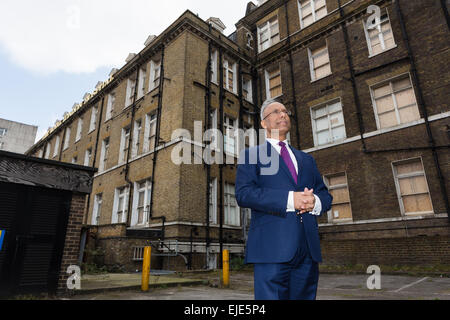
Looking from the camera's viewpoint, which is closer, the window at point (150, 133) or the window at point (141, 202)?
the window at point (141, 202)

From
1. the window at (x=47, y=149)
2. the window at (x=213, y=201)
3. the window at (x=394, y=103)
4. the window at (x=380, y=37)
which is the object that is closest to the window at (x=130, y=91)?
the window at (x=213, y=201)

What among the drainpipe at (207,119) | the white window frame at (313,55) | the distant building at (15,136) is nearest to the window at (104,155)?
the drainpipe at (207,119)

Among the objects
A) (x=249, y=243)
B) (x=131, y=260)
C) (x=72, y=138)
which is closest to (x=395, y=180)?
(x=131, y=260)

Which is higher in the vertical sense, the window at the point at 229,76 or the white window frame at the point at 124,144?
the window at the point at 229,76

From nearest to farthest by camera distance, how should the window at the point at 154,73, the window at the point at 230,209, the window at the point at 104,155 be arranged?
the window at the point at 230,209
the window at the point at 154,73
the window at the point at 104,155

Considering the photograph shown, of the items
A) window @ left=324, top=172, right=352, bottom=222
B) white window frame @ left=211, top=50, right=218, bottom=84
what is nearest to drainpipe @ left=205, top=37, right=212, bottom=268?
white window frame @ left=211, top=50, right=218, bottom=84

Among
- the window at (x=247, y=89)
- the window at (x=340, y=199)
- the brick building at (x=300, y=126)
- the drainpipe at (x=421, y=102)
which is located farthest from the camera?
the window at (x=247, y=89)

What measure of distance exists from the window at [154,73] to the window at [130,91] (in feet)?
6.81

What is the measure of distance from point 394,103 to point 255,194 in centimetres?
1288

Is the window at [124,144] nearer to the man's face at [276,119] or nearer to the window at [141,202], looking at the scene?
the window at [141,202]

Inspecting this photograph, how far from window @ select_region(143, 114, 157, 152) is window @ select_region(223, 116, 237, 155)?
12.3 ft

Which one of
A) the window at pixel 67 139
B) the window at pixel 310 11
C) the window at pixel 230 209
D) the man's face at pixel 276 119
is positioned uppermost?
the window at pixel 310 11

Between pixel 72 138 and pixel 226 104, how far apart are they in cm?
1481

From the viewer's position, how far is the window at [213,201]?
13297mm
